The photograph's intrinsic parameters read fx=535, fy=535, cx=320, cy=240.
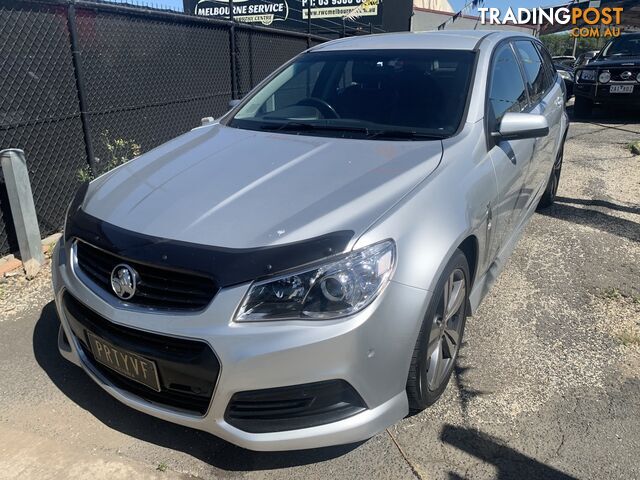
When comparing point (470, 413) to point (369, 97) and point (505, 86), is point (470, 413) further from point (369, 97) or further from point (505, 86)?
point (505, 86)

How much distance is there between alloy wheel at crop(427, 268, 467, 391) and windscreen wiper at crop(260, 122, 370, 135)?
1.04m

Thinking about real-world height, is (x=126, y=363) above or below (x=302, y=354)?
below

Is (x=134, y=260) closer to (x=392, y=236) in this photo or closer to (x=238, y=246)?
(x=238, y=246)

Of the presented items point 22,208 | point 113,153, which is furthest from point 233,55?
point 22,208

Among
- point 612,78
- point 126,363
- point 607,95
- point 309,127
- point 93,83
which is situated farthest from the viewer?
point 607,95

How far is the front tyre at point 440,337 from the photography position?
2.16 meters

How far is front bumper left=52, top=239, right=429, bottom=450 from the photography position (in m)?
1.88

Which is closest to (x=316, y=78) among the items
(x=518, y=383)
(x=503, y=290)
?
(x=503, y=290)

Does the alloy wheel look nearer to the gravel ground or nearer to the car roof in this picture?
the gravel ground

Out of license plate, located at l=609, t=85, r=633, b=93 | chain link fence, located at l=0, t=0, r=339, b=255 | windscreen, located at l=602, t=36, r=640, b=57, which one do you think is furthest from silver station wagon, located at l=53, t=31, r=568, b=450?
windscreen, located at l=602, t=36, r=640, b=57

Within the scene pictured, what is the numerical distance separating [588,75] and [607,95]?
626mm

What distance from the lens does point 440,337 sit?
2.46 metres

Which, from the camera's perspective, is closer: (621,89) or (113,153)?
(113,153)

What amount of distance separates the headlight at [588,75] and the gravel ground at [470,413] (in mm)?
8578
